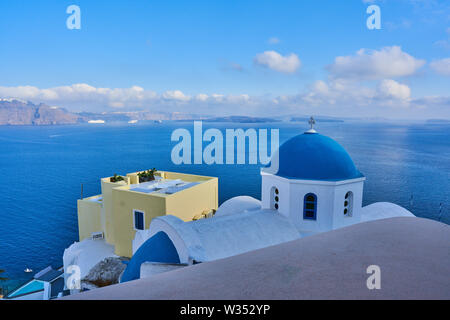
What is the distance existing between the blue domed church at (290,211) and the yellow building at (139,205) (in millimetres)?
3949

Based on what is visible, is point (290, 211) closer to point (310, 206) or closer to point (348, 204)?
point (310, 206)

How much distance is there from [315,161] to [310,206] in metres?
1.72

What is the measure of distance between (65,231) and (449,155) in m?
80.4

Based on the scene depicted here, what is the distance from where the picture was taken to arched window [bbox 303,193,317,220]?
34.4 ft

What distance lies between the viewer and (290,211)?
10.7 m

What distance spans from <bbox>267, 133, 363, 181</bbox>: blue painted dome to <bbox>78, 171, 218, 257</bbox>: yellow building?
700 centimetres

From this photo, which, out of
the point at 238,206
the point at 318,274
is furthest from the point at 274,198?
the point at 318,274

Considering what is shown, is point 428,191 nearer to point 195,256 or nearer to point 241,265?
point 195,256

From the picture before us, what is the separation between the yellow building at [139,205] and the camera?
15.3 metres

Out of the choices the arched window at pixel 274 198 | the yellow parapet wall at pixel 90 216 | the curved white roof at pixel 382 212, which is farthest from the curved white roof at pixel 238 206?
the yellow parapet wall at pixel 90 216

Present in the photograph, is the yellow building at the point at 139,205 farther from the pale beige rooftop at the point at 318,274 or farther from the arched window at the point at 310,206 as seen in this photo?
the pale beige rooftop at the point at 318,274

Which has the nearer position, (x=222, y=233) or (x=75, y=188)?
(x=222, y=233)
